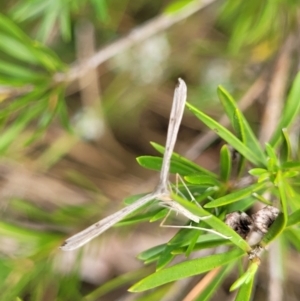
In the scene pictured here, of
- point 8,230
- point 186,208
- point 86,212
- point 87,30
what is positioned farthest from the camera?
point 87,30

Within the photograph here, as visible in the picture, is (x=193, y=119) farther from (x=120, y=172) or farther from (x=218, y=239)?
(x=218, y=239)

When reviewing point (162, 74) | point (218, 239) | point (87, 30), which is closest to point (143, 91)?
point (162, 74)

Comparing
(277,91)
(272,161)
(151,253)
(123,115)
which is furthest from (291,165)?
(123,115)

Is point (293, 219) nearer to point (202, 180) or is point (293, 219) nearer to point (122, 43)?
point (202, 180)

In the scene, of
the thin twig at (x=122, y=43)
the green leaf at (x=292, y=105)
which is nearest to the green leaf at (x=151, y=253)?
the green leaf at (x=292, y=105)

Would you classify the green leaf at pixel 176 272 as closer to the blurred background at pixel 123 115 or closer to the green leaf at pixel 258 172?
the green leaf at pixel 258 172

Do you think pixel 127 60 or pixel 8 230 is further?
pixel 127 60
